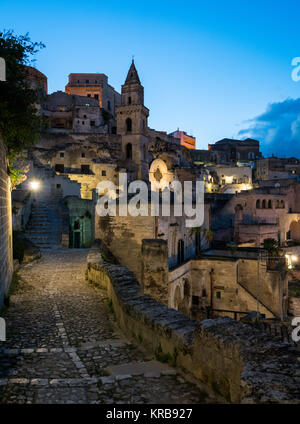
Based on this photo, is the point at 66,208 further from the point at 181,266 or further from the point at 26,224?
the point at 181,266

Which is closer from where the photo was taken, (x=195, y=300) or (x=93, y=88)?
(x=195, y=300)

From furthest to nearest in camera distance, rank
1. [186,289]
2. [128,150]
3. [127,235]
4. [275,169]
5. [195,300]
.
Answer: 1. [275,169]
2. [128,150]
3. [195,300]
4. [186,289]
5. [127,235]

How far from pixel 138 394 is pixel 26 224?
1874 cm

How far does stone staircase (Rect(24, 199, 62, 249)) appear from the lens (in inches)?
752

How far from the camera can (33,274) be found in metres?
12.2

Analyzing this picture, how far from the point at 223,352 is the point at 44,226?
19.1 m

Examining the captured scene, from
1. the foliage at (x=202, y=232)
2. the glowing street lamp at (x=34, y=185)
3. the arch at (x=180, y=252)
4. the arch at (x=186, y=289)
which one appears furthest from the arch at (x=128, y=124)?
the arch at (x=186, y=289)

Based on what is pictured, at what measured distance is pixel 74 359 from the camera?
5.38m

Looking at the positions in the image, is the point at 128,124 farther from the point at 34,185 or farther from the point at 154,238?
the point at 154,238

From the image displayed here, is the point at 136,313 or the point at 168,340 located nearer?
the point at 168,340

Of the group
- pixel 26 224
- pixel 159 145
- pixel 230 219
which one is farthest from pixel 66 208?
pixel 159 145

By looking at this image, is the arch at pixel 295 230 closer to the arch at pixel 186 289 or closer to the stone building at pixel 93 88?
the arch at pixel 186 289

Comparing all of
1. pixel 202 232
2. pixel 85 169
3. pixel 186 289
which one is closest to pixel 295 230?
pixel 202 232
